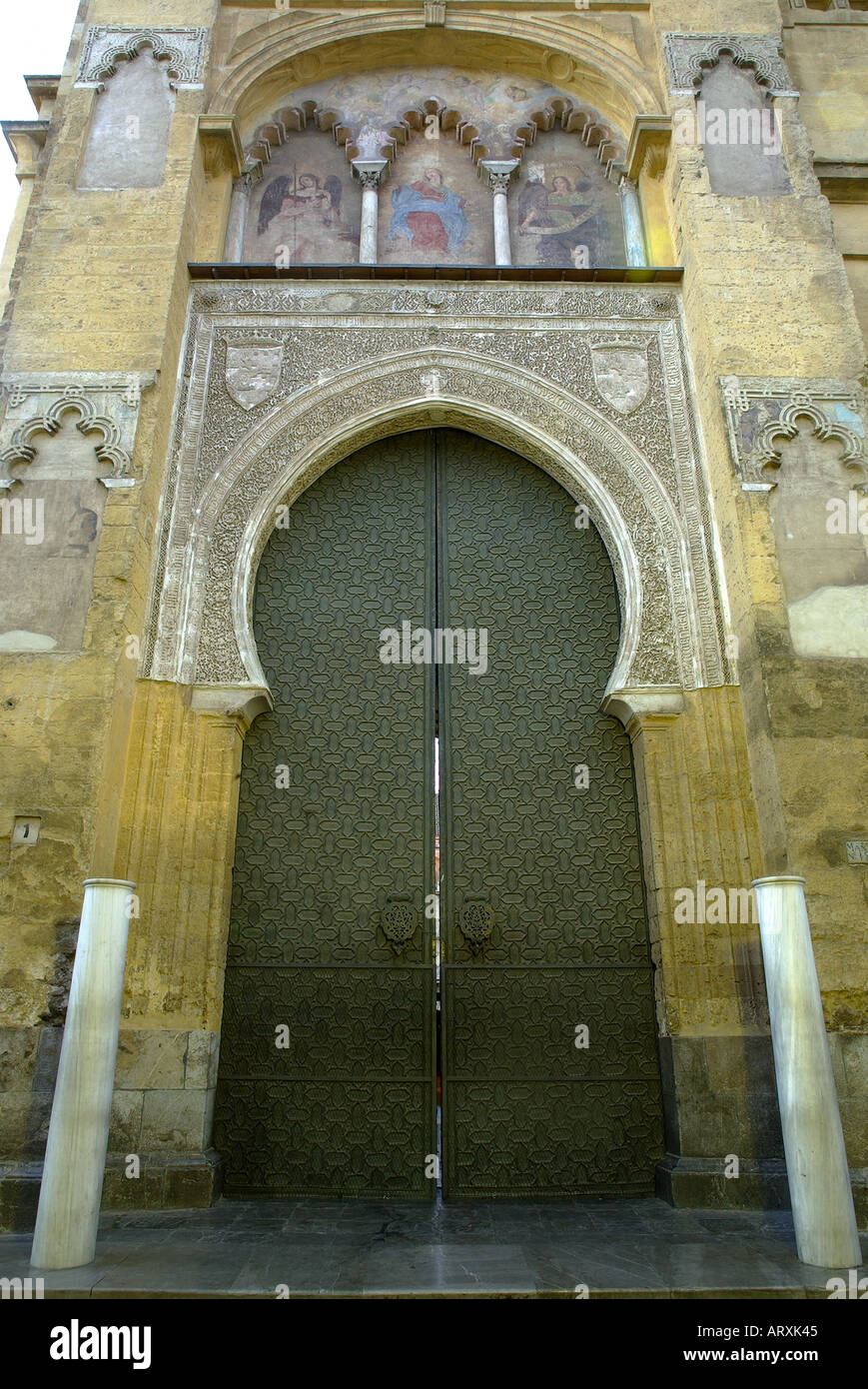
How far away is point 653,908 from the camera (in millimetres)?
5191

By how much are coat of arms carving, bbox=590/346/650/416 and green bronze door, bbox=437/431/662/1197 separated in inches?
28.8

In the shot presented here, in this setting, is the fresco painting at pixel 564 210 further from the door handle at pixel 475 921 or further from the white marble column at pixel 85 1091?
the white marble column at pixel 85 1091

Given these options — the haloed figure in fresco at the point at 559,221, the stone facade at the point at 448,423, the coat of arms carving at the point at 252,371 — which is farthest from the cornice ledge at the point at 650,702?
the haloed figure in fresco at the point at 559,221

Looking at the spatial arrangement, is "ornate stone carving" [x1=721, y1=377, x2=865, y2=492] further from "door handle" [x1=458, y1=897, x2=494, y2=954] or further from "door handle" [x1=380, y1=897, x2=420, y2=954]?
"door handle" [x1=380, y1=897, x2=420, y2=954]

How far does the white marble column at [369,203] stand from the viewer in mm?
6973

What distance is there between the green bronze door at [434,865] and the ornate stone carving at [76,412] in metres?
1.16

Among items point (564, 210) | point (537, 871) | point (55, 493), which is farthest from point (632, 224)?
point (537, 871)

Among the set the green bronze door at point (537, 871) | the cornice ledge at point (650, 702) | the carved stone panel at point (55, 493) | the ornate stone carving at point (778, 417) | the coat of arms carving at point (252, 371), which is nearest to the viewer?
the green bronze door at point (537, 871)

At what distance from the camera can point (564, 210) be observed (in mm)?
7336

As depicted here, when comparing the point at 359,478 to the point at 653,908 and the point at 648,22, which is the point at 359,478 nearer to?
the point at 653,908

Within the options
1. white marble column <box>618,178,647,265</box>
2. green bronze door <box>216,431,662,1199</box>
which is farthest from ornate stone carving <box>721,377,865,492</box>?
white marble column <box>618,178,647,265</box>

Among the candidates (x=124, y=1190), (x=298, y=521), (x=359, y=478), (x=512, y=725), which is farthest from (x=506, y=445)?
(x=124, y=1190)

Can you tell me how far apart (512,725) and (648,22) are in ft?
20.7

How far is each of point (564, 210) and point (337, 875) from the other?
18.7 feet
